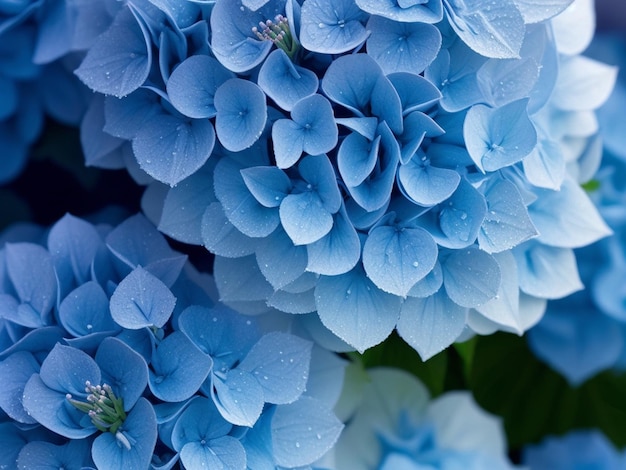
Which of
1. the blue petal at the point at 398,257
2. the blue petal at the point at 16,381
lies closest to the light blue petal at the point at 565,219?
the blue petal at the point at 398,257

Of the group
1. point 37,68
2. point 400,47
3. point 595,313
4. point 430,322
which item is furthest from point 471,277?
point 37,68

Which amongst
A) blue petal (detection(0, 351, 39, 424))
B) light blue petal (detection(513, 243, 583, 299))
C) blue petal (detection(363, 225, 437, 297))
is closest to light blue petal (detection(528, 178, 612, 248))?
light blue petal (detection(513, 243, 583, 299))

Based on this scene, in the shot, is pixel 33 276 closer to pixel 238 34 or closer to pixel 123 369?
pixel 123 369

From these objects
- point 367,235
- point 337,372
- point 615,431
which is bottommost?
point 615,431

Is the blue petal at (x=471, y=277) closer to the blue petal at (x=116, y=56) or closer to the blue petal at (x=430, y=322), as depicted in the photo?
the blue petal at (x=430, y=322)

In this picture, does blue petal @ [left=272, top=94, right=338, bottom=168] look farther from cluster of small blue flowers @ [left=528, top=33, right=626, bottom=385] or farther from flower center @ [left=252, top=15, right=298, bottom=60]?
cluster of small blue flowers @ [left=528, top=33, right=626, bottom=385]

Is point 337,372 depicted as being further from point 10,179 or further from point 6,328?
point 10,179

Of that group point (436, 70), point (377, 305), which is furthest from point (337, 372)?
point (436, 70)

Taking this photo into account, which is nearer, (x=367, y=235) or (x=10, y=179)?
(x=367, y=235)
